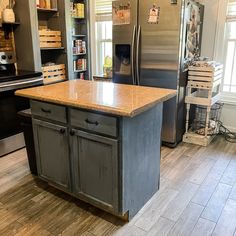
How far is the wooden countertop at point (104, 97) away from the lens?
1634 millimetres

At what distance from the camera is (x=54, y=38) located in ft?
12.6

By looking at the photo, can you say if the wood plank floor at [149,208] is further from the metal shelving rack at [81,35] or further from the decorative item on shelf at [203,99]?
the metal shelving rack at [81,35]

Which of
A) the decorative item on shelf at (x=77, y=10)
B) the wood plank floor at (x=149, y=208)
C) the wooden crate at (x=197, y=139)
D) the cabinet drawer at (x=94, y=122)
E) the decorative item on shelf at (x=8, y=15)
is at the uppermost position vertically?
the decorative item on shelf at (x=77, y=10)

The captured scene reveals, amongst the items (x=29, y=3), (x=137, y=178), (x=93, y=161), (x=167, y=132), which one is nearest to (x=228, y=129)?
(x=167, y=132)

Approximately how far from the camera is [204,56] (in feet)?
11.9

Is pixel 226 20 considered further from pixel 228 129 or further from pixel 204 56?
pixel 228 129

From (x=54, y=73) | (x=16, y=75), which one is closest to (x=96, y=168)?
(x=16, y=75)

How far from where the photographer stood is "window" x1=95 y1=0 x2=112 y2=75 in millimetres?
4184

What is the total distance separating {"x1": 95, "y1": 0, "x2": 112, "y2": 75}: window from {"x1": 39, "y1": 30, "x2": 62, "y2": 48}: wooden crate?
31.8 inches

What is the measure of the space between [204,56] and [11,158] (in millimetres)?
2887

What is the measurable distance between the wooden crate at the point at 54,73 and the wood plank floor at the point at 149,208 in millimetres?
1451

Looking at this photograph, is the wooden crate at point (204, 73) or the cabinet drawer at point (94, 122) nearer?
the cabinet drawer at point (94, 122)

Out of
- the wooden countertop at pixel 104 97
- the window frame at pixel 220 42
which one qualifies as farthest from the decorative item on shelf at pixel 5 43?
the window frame at pixel 220 42

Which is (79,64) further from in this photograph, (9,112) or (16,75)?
(9,112)
